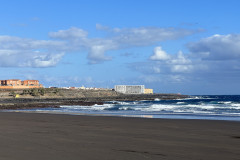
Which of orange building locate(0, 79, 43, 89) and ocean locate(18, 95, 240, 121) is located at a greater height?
orange building locate(0, 79, 43, 89)

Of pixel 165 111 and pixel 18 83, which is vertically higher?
pixel 18 83

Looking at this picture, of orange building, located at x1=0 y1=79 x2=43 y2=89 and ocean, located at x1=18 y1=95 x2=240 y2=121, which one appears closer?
ocean, located at x1=18 y1=95 x2=240 y2=121

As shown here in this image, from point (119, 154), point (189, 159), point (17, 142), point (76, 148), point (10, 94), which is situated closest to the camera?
point (189, 159)

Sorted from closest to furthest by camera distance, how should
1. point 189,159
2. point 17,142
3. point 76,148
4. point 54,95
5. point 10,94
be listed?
point 189,159, point 76,148, point 17,142, point 10,94, point 54,95

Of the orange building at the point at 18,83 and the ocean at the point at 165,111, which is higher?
the orange building at the point at 18,83

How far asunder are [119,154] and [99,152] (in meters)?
0.57

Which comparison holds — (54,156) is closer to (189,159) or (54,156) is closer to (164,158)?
(164,158)

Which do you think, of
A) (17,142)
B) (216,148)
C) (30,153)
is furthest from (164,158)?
(17,142)

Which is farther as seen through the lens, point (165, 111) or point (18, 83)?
point (18, 83)

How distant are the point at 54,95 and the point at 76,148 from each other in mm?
110076

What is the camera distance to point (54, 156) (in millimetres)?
7426

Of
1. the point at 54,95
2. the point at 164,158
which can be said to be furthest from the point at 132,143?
the point at 54,95

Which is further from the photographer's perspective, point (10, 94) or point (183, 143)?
point (10, 94)

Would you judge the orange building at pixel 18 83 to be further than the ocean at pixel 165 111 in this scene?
Yes
